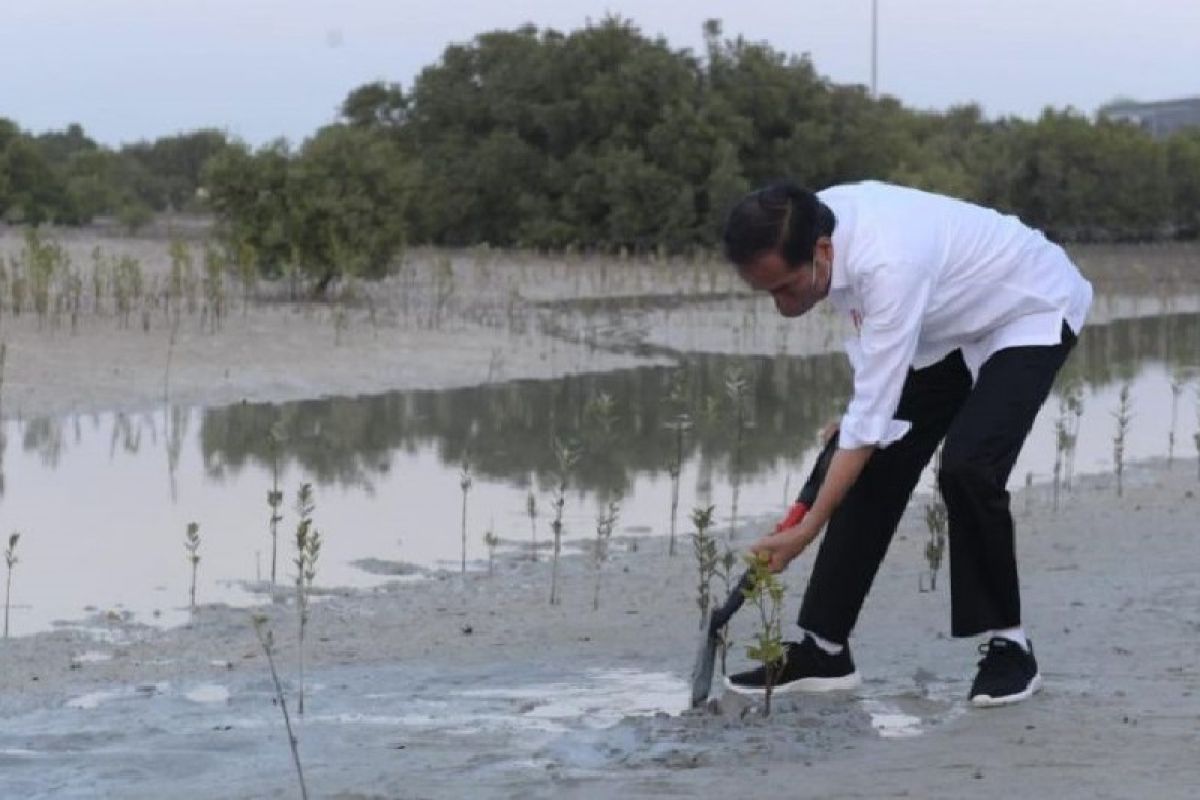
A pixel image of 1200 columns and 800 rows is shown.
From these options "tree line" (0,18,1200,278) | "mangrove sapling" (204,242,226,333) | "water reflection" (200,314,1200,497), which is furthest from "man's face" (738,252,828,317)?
"tree line" (0,18,1200,278)

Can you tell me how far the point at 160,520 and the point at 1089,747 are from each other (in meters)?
6.73

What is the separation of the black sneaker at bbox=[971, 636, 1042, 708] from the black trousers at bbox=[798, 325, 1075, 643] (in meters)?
0.07

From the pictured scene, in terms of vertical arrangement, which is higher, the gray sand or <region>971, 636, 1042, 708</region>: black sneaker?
<region>971, 636, 1042, 708</region>: black sneaker

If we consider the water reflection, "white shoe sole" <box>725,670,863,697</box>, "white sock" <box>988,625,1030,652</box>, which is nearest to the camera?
"white sock" <box>988,625,1030,652</box>

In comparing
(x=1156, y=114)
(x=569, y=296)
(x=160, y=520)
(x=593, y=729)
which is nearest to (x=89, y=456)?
(x=160, y=520)

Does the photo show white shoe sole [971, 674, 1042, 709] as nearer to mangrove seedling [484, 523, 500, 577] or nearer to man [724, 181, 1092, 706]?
man [724, 181, 1092, 706]

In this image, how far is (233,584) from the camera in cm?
905

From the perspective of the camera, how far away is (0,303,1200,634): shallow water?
31.5 feet

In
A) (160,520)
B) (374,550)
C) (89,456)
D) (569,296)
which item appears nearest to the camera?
(374,550)

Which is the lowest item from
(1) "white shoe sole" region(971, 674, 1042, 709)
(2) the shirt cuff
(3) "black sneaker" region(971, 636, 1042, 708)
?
(1) "white shoe sole" region(971, 674, 1042, 709)

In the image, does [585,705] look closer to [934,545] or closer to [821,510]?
[821,510]

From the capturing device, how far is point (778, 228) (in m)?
5.29

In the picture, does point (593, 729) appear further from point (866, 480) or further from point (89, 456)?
point (89, 456)

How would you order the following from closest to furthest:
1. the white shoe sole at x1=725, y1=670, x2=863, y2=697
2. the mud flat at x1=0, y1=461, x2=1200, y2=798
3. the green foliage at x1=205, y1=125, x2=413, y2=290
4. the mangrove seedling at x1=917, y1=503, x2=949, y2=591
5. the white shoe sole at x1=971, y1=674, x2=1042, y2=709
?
the mud flat at x1=0, y1=461, x2=1200, y2=798 < the white shoe sole at x1=971, y1=674, x2=1042, y2=709 < the white shoe sole at x1=725, y1=670, x2=863, y2=697 < the mangrove seedling at x1=917, y1=503, x2=949, y2=591 < the green foliage at x1=205, y1=125, x2=413, y2=290
